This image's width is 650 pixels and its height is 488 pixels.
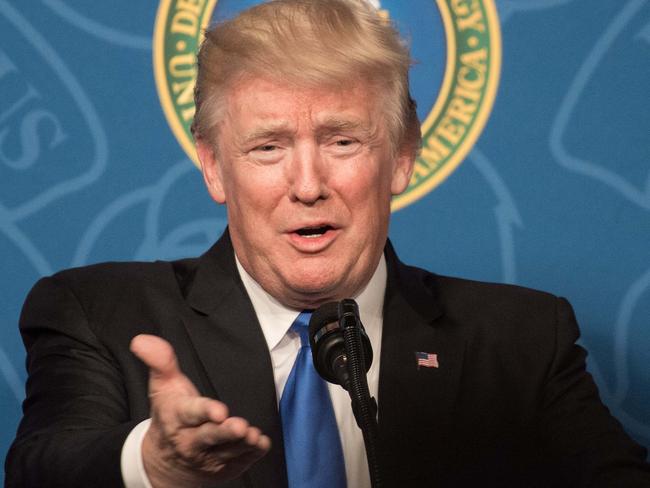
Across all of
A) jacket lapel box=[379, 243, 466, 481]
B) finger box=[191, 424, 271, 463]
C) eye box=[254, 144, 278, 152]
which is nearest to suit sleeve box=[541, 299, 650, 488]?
jacket lapel box=[379, 243, 466, 481]

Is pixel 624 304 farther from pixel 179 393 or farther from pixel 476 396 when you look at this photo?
pixel 179 393

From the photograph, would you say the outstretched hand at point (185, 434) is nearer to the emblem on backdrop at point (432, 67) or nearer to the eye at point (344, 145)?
the eye at point (344, 145)

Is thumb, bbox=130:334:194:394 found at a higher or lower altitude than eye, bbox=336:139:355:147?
lower

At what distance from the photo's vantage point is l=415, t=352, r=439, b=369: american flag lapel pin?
1.72m

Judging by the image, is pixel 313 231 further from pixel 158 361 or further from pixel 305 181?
pixel 158 361

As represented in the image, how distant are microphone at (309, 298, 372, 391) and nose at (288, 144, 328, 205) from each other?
1.28ft

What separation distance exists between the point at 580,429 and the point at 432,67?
0.78 meters

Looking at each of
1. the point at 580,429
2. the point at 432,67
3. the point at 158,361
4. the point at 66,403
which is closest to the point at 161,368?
the point at 158,361

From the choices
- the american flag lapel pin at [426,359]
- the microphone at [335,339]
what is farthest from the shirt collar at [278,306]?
the microphone at [335,339]

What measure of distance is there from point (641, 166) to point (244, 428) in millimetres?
1328

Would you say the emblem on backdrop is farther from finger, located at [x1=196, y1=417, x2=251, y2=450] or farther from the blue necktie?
finger, located at [x1=196, y1=417, x2=251, y2=450]

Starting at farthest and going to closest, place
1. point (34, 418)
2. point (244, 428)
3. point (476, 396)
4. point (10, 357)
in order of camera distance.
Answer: point (10, 357) → point (476, 396) → point (34, 418) → point (244, 428)

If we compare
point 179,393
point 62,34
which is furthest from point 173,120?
point 179,393

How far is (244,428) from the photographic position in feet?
3.50
